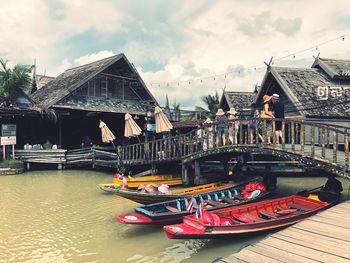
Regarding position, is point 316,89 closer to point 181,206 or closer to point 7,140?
point 181,206

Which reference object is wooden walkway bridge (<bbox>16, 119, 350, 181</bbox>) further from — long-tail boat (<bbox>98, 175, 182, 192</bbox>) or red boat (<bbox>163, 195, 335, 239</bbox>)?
red boat (<bbox>163, 195, 335, 239</bbox>)

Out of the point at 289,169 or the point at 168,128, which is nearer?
the point at 168,128

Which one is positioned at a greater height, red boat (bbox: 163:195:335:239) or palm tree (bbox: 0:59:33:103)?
palm tree (bbox: 0:59:33:103)

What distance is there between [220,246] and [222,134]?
6.12 m

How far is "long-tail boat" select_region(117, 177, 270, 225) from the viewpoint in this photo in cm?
804

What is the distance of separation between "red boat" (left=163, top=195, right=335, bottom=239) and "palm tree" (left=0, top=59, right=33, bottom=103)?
1708cm

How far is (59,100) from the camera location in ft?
66.7

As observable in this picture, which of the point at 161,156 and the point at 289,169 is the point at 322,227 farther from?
the point at 289,169

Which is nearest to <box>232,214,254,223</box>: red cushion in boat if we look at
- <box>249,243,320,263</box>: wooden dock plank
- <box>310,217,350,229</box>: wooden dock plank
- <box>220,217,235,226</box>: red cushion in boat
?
<box>220,217,235,226</box>: red cushion in boat

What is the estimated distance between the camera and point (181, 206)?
29.9 feet

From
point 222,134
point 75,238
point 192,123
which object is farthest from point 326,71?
point 75,238

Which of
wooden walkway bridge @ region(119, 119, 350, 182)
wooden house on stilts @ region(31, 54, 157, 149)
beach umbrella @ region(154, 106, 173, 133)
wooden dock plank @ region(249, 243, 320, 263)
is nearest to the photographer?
wooden dock plank @ region(249, 243, 320, 263)

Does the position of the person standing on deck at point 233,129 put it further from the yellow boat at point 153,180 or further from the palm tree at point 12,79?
the palm tree at point 12,79

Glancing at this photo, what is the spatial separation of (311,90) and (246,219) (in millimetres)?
12774
